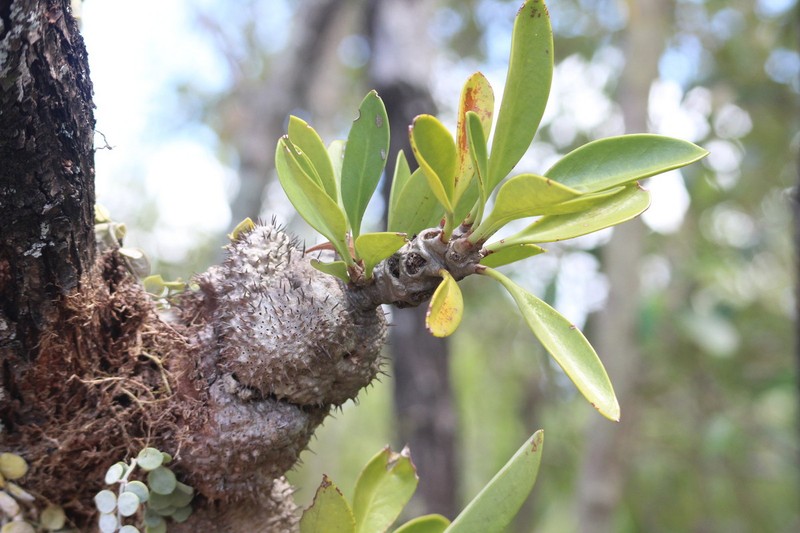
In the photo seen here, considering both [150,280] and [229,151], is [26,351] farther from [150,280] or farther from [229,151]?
[229,151]

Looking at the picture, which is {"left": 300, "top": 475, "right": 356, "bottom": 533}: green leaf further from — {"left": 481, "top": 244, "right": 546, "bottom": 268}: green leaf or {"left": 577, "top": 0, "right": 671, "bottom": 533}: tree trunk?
{"left": 577, "top": 0, "right": 671, "bottom": 533}: tree trunk

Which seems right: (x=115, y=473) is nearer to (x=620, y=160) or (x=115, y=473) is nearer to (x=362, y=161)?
(x=362, y=161)

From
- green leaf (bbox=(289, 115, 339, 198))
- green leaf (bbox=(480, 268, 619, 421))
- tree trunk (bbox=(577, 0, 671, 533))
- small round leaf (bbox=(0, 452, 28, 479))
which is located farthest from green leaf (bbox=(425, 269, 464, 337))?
tree trunk (bbox=(577, 0, 671, 533))

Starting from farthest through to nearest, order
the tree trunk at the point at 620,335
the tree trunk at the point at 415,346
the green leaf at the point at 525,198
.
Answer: the tree trunk at the point at 620,335
the tree trunk at the point at 415,346
the green leaf at the point at 525,198

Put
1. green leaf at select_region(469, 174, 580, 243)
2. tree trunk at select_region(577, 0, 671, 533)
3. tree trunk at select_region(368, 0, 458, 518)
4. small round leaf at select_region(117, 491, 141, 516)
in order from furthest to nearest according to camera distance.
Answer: tree trunk at select_region(577, 0, 671, 533) < tree trunk at select_region(368, 0, 458, 518) < small round leaf at select_region(117, 491, 141, 516) < green leaf at select_region(469, 174, 580, 243)

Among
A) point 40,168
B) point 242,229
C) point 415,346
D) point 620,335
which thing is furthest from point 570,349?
point 620,335

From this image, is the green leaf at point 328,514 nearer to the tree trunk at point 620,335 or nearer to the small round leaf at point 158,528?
the small round leaf at point 158,528

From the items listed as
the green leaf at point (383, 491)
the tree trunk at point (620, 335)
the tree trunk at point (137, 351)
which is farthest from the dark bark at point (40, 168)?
the tree trunk at point (620, 335)
